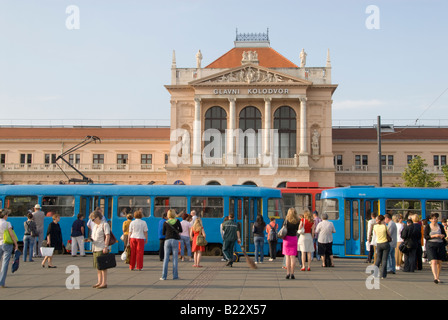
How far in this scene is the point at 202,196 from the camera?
24.7m

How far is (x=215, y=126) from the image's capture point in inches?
2253

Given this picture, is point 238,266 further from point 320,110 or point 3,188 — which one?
point 320,110

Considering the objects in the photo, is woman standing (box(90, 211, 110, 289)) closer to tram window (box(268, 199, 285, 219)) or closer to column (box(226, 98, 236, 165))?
tram window (box(268, 199, 285, 219))

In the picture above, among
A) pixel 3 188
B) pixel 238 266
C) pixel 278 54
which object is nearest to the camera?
pixel 238 266

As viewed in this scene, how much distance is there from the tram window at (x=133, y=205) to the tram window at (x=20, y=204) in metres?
4.50

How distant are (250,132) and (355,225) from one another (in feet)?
111

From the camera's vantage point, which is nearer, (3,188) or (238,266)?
(238,266)

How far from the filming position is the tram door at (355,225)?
23.4 metres

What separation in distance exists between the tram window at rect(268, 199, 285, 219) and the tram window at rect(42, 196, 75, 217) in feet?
31.3

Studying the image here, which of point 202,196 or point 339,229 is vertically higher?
point 202,196

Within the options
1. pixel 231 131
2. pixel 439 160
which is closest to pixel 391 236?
pixel 231 131
